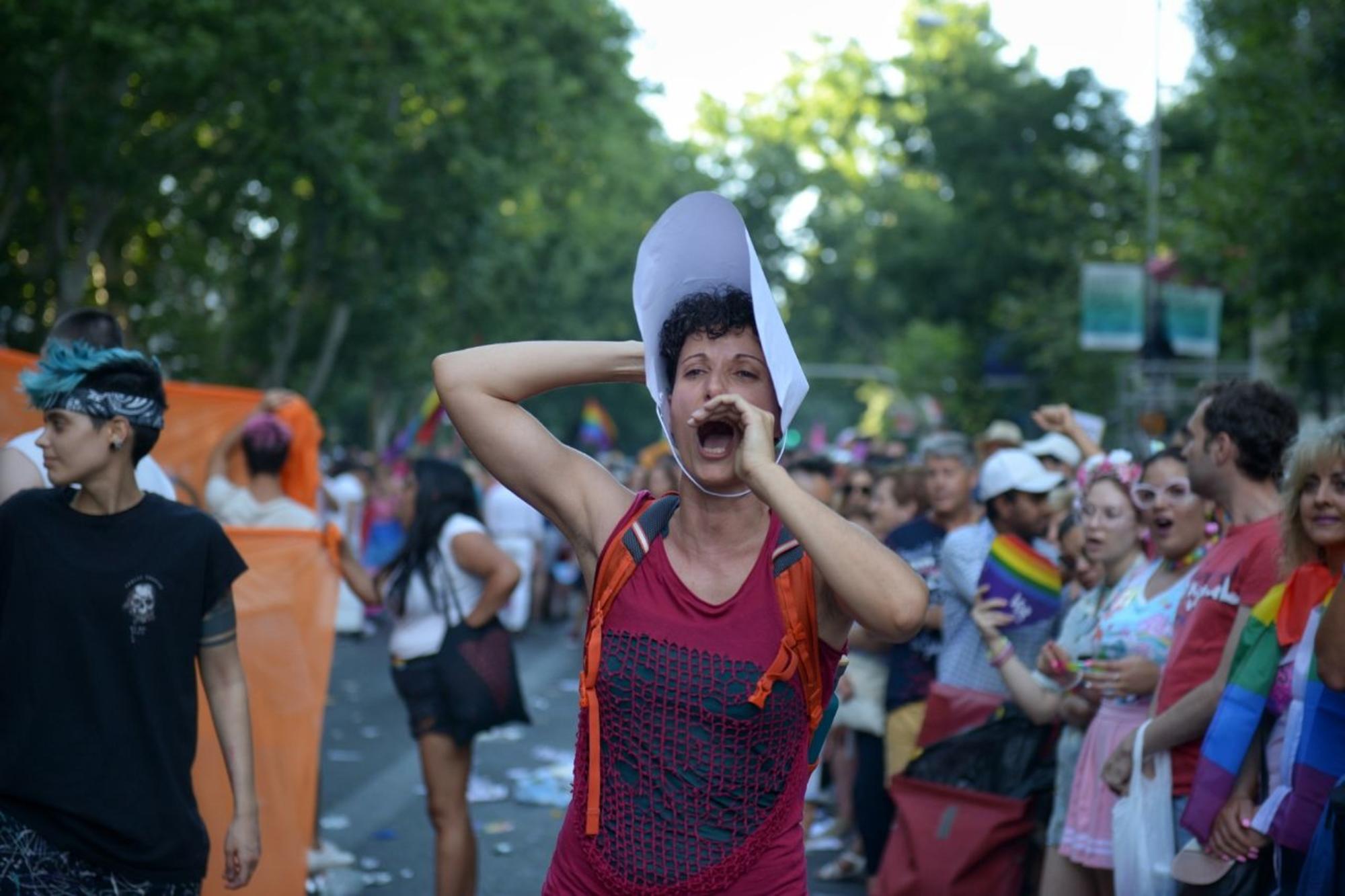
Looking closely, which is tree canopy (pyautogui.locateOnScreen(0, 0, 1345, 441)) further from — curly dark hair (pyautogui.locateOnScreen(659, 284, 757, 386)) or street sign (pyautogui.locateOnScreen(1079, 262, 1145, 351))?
curly dark hair (pyautogui.locateOnScreen(659, 284, 757, 386))

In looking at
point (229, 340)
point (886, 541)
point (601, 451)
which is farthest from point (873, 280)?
point (886, 541)

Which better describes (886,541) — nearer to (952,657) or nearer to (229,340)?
(952,657)

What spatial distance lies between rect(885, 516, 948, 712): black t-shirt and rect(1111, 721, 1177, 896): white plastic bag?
2.09m

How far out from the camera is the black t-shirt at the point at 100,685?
151 inches

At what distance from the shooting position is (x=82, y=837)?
151 inches

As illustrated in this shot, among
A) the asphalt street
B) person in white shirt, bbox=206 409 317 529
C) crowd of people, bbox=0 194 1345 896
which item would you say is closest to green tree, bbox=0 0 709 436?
the asphalt street

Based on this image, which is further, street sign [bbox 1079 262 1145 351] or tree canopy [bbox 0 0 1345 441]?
street sign [bbox 1079 262 1145 351]

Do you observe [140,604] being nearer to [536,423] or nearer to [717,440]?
[536,423]

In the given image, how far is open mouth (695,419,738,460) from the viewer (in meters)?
3.06

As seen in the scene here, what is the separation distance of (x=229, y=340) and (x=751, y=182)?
37.7 meters

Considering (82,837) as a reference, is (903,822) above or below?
below

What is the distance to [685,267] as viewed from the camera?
3.23 m

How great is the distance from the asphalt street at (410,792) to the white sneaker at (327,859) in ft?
0.25

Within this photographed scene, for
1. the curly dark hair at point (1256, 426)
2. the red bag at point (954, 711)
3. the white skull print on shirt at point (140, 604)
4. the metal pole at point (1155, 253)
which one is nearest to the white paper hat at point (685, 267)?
the white skull print on shirt at point (140, 604)
